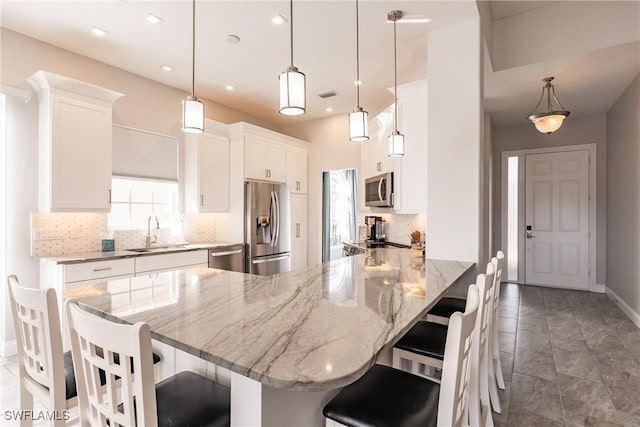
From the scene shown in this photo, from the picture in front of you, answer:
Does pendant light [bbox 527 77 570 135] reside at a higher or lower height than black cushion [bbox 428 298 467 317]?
higher

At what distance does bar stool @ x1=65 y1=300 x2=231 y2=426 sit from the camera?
85 cm

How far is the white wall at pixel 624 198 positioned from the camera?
12.7 ft

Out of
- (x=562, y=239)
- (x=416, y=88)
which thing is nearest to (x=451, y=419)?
(x=416, y=88)

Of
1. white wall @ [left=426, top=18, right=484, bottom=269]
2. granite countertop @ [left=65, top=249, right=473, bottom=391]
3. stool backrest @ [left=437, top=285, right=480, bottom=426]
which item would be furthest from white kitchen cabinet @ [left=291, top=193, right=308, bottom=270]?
stool backrest @ [left=437, top=285, right=480, bottom=426]

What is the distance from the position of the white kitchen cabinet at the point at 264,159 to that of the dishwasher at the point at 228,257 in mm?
1061

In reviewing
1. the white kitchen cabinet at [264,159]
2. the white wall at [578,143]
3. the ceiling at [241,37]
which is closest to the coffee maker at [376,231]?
the white kitchen cabinet at [264,159]

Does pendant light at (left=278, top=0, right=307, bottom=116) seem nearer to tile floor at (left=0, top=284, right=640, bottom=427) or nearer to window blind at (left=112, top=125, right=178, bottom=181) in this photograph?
tile floor at (left=0, top=284, right=640, bottom=427)

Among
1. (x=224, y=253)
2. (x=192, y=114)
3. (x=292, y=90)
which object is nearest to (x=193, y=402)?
(x=292, y=90)

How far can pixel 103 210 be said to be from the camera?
11.3 feet

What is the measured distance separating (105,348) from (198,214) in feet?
13.4

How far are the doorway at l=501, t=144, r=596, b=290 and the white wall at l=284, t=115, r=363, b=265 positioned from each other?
2939mm

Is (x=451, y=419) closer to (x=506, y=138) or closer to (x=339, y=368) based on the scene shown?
(x=339, y=368)

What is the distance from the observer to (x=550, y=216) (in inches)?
225

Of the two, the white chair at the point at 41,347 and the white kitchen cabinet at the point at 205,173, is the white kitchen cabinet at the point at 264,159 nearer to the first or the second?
the white kitchen cabinet at the point at 205,173
